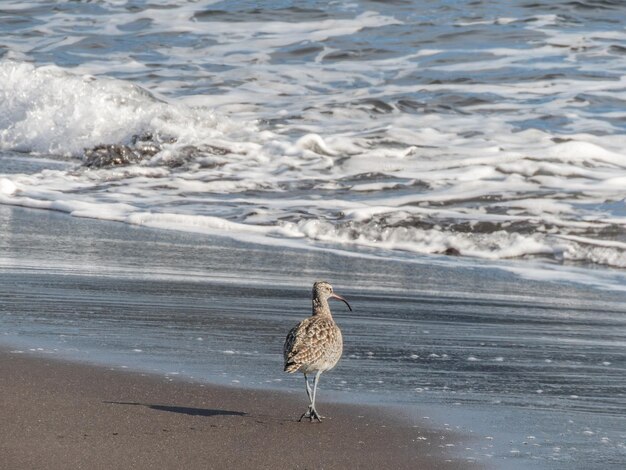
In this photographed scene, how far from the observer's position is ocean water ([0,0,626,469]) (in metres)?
5.24

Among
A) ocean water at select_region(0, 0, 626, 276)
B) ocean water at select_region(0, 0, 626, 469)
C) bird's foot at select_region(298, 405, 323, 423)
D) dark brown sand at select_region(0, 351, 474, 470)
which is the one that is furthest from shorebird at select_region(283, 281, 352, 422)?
ocean water at select_region(0, 0, 626, 276)

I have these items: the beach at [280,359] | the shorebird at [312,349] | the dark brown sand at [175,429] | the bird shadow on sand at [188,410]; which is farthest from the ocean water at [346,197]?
the bird shadow on sand at [188,410]

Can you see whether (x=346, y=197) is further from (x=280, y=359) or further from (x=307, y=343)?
(x=307, y=343)

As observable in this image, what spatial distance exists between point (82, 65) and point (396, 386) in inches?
638

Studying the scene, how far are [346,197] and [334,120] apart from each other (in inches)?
181

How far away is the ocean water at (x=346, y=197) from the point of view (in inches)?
206

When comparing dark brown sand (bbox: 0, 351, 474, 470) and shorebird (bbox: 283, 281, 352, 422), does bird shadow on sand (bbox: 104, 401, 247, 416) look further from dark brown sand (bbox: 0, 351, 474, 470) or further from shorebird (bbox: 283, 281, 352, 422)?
shorebird (bbox: 283, 281, 352, 422)

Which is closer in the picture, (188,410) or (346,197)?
(188,410)

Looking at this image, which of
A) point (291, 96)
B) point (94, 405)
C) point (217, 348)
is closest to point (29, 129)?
point (291, 96)

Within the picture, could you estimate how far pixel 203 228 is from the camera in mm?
9883

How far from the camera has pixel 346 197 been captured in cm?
1117

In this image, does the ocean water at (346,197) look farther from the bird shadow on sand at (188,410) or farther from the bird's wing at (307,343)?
the bird shadow on sand at (188,410)

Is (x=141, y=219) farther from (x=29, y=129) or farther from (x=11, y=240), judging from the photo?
(x=29, y=129)

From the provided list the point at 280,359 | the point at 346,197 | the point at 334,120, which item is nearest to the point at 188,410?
the point at 280,359
